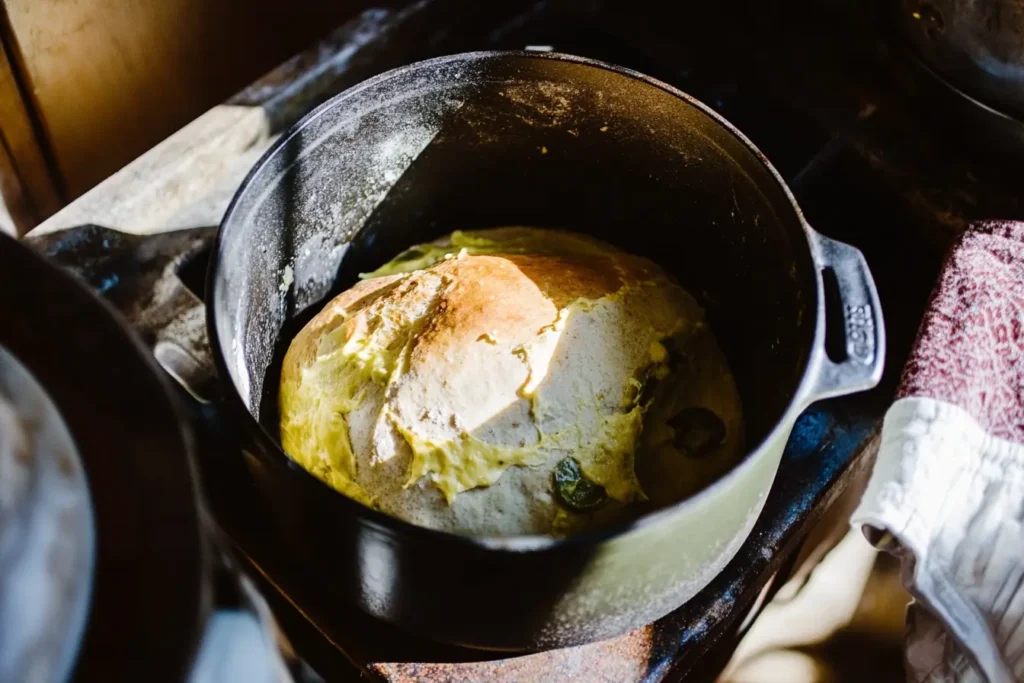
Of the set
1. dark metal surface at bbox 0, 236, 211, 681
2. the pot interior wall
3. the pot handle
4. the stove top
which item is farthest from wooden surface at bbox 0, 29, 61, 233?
the pot handle

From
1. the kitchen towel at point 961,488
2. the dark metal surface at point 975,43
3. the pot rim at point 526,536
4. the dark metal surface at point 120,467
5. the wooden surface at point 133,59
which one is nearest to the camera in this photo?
the dark metal surface at point 120,467

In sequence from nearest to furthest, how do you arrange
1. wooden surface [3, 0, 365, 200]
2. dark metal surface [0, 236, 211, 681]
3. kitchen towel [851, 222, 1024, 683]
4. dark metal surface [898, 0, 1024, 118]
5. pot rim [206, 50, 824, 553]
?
dark metal surface [0, 236, 211, 681] < pot rim [206, 50, 824, 553] < kitchen towel [851, 222, 1024, 683] < dark metal surface [898, 0, 1024, 118] < wooden surface [3, 0, 365, 200]

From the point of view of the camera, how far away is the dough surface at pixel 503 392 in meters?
0.78

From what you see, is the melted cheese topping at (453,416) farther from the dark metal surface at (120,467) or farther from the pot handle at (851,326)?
the dark metal surface at (120,467)

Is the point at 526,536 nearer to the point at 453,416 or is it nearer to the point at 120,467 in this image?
the point at 453,416

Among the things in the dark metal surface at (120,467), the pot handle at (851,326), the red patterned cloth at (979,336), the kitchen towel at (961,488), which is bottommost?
the kitchen towel at (961,488)

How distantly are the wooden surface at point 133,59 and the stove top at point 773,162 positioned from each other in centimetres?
20

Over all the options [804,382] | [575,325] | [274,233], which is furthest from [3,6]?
[804,382]

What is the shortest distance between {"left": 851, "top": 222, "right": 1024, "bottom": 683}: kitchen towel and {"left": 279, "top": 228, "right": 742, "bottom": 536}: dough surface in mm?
162

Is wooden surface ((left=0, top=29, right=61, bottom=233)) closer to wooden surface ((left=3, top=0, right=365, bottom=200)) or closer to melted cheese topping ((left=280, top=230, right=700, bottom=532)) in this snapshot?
wooden surface ((left=3, top=0, right=365, bottom=200))

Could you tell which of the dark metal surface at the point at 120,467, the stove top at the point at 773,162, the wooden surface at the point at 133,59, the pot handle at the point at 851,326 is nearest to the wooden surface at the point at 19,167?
the wooden surface at the point at 133,59

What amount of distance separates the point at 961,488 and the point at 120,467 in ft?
2.34

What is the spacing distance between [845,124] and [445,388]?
0.65m

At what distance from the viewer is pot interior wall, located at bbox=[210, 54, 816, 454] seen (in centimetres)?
81
